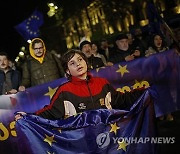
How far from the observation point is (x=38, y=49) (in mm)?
6961

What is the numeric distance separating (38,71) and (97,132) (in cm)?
299

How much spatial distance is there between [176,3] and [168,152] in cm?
2721

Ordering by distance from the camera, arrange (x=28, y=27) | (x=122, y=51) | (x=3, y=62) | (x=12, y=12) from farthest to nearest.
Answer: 1. (x=12, y=12)
2. (x=28, y=27)
3. (x=122, y=51)
4. (x=3, y=62)

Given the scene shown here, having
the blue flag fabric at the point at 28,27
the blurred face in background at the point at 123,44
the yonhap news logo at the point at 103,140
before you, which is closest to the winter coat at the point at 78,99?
the yonhap news logo at the point at 103,140

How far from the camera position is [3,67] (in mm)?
6961

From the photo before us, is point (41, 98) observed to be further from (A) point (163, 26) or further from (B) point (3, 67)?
(A) point (163, 26)

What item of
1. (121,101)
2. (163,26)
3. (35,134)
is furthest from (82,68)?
(163,26)

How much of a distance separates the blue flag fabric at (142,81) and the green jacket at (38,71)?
0.69 metres

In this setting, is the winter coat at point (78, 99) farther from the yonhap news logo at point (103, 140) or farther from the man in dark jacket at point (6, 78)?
the man in dark jacket at point (6, 78)

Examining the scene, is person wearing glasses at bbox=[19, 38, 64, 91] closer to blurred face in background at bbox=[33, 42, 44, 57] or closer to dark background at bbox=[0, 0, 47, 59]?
blurred face in background at bbox=[33, 42, 44, 57]

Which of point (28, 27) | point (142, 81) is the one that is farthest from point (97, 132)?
point (28, 27)

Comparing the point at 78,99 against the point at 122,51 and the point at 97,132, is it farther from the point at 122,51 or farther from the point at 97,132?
the point at 122,51

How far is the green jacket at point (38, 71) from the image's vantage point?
7.14 m

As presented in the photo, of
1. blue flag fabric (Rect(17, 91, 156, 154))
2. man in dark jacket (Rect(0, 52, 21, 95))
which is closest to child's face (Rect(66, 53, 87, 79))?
blue flag fabric (Rect(17, 91, 156, 154))
